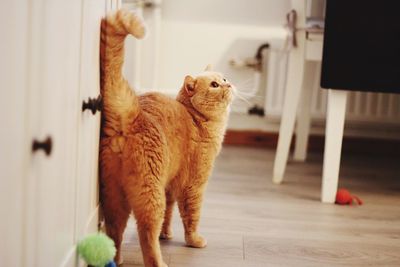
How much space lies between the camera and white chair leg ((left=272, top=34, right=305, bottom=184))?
212 centimetres

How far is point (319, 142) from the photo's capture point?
9.64 feet

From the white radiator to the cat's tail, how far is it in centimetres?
176

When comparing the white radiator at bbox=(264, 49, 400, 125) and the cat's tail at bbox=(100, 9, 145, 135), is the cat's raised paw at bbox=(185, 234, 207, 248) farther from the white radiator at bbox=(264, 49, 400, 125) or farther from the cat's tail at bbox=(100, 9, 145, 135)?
the white radiator at bbox=(264, 49, 400, 125)

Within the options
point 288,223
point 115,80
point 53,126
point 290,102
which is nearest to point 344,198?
point 288,223

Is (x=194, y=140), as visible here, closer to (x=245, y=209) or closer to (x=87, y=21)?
(x=87, y=21)

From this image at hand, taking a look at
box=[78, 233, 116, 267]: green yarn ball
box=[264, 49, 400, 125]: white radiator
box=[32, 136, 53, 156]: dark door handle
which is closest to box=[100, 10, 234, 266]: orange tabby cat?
box=[78, 233, 116, 267]: green yarn ball

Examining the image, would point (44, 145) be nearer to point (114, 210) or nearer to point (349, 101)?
point (114, 210)

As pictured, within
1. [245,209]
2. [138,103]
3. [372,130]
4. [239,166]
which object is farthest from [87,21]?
[372,130]

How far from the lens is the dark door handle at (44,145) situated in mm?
766

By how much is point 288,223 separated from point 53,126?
100cm

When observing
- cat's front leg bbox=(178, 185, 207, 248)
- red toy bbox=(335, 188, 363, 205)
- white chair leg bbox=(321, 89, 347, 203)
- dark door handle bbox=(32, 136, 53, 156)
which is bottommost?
red toy bbox=(335, 188, 363, 205)

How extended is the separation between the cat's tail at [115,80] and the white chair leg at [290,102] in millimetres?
1084

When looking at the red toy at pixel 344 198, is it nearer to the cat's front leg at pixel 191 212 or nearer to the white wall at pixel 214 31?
the cat's front leg at pixel 191 212

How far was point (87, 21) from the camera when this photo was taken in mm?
1034
